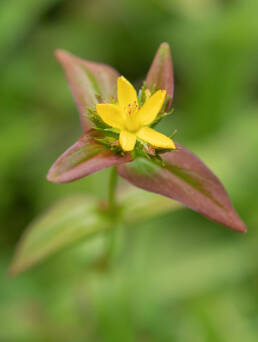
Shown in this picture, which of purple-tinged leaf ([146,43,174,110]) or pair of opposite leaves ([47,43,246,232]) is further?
purple-tinged leaf ([146,43,174,110])

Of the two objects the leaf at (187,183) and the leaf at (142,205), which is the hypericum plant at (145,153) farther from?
the leaf at (142,205)

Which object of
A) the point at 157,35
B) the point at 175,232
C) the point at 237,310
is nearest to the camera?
the point at 237,310

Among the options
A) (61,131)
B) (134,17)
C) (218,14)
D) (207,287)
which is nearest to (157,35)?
(134,17)

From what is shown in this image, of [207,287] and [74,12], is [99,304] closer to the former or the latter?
[207,287]

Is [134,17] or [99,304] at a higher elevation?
[134,17]

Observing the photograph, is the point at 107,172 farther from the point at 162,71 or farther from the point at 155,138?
the point at 155,138

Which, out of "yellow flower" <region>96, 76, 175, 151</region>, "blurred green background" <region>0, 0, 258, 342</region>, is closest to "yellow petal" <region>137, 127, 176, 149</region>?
"yellow flower" <region>96, 76, 175, 151</region>

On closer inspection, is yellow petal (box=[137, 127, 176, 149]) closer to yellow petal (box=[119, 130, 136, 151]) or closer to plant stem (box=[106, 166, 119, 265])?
yellow petal (box=[119, 130, 136, 151])

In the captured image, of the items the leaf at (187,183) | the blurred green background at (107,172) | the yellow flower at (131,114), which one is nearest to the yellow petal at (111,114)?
the yellow flower at (131,114)

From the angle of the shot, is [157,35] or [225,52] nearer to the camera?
[225,52]
